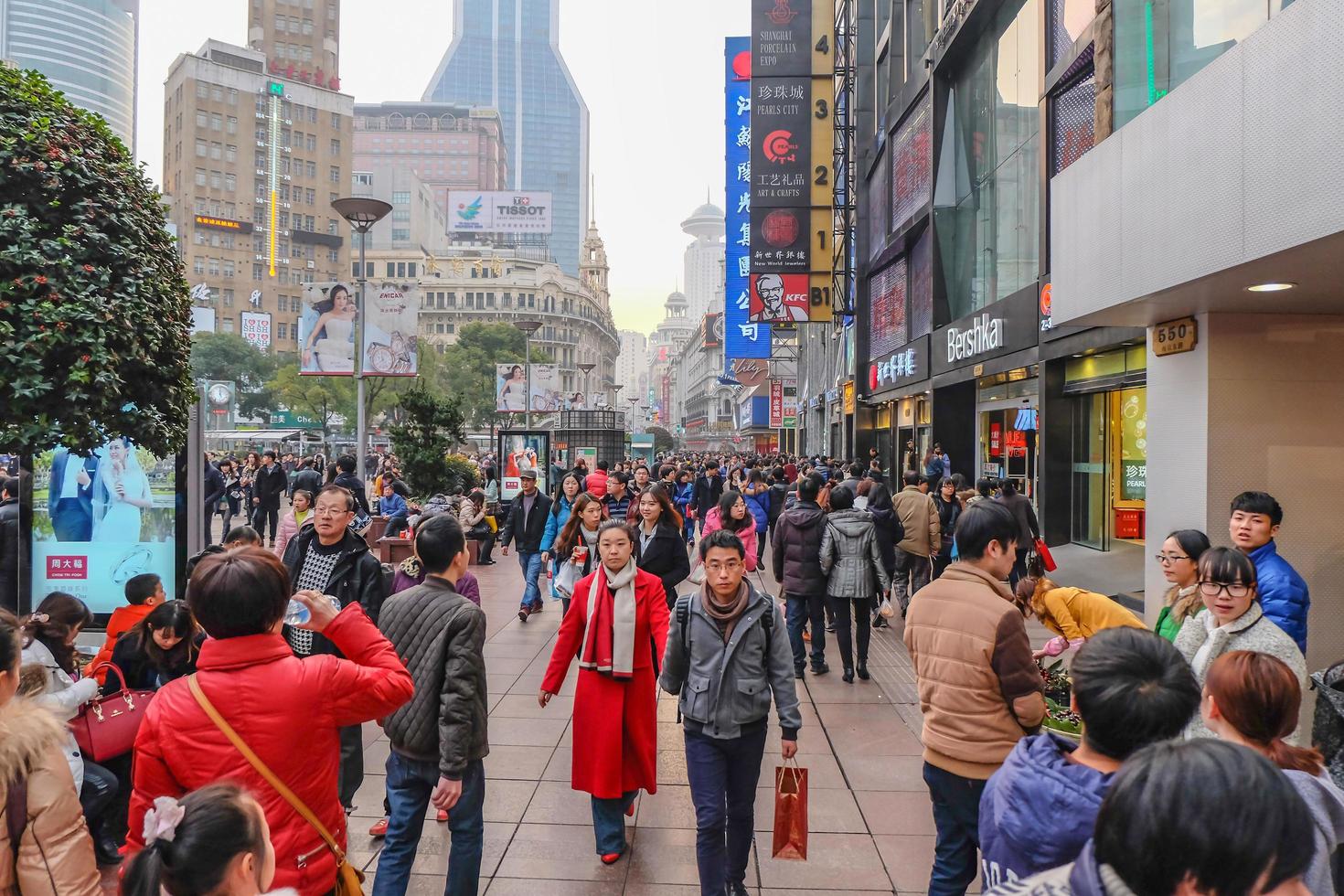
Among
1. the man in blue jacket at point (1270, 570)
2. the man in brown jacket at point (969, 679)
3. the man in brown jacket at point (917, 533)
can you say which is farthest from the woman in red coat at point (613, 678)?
the man in brown jacket at point (917, 533)

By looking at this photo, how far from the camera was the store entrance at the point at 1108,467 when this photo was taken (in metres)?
11.9

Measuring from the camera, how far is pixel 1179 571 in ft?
13.9

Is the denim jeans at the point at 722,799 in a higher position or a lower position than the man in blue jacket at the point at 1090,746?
lower

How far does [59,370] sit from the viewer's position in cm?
479

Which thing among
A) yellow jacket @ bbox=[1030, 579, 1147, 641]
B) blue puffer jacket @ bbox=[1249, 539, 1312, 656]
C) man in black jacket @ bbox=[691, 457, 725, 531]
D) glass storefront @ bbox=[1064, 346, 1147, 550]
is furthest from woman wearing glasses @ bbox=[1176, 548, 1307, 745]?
man in black jacket @ bbox=[691, 457, 725, 531]

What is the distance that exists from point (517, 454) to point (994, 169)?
11.6 meters

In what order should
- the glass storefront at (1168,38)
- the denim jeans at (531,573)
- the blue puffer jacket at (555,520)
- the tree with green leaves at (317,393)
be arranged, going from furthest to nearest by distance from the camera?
the tree with green leaves at (317,393) → the denim jeans at (531,573) → the blue puffer jacket at (555,520) → the glass storefront at (1168,38)

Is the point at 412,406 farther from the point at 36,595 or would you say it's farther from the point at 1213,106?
the point at 1213,106

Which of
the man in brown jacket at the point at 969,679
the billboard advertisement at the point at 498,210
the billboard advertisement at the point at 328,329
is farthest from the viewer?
the billboard advertisement at the point at 498,210

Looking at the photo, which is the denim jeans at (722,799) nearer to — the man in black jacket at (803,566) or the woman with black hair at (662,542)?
the woman with black hair at (662,542)

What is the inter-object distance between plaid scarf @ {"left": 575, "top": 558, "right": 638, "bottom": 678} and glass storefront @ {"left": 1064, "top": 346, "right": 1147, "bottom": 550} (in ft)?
30.8

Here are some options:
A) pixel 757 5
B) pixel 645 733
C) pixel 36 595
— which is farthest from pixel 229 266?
pixel 645 733

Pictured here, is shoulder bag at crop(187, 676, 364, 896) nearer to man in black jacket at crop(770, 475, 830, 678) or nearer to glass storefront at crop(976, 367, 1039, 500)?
man in black jacket at crop(770, 475, 830, 678)

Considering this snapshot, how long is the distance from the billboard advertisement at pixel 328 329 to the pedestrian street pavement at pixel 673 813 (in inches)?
352
